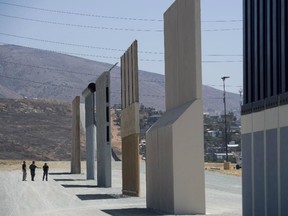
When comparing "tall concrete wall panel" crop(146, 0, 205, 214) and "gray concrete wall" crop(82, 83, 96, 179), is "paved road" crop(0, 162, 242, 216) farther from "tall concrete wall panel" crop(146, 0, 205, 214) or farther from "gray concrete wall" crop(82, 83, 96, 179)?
"gray concrete wall" crop(82, 83, 96, 179)

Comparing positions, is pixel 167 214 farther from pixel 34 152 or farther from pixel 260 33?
pixel 34 152

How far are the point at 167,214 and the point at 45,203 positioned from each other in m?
9.79

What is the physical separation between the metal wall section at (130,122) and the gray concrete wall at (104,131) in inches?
193

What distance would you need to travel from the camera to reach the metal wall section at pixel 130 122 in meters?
37.4

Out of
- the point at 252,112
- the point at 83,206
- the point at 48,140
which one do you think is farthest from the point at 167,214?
the point at 48,140

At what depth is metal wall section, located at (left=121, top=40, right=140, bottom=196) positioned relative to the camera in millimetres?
37438

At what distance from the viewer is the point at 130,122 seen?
127 ft

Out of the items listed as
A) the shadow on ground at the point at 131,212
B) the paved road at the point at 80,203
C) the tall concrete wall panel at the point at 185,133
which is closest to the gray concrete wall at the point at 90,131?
the paved road at the point at 80,203

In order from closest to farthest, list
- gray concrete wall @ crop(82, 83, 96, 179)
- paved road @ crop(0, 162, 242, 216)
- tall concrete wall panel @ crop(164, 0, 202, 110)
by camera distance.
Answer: tall concrete wall panel @ crop(164, 0, 202, 110) < paved road @ crop(0, 162, 242, 216) < gray concrete wall @ crop(82, 83, 96, 179)

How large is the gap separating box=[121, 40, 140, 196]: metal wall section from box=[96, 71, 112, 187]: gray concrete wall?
490 cm

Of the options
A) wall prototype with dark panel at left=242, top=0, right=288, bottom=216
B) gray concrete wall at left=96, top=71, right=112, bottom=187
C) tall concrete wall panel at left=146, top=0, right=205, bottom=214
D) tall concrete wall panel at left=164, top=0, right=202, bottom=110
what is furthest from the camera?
gray concrete wall at left=96, top=71, right=112, bottom=187

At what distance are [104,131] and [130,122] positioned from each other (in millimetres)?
9040

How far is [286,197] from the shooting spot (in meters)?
17.0

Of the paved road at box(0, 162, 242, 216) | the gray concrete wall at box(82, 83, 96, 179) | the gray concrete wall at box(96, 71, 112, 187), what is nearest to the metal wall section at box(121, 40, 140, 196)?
the paved road at box(0, 162, 242, 216)
